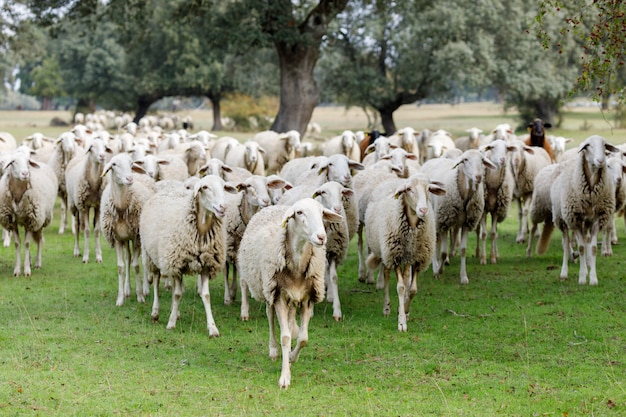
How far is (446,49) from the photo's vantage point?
38781 mm

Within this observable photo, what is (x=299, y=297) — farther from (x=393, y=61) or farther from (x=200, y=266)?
(x=393, y=61)

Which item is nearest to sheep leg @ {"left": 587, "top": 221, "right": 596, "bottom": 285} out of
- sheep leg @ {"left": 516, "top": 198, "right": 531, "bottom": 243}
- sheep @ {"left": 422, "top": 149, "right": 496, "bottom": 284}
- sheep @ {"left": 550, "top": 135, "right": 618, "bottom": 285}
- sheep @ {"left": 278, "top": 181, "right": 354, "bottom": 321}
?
sheep @ {"left": 550, "top": 135, "right": 618, "bottom": 285}

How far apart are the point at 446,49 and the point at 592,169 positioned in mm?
28108

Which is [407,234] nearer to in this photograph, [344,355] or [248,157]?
[344,355]

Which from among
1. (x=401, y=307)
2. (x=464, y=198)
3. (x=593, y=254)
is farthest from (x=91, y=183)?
(x=593, y=254)

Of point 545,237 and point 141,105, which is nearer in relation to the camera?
point 545,237

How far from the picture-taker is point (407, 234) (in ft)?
32.0

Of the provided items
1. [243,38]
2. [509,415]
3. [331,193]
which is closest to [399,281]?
[331,193]

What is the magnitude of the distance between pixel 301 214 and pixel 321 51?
34.7 metres

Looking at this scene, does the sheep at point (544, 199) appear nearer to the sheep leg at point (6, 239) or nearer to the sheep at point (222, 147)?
the sheep at point (222, 147)

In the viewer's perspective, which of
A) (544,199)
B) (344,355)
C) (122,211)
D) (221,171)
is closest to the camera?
(344,355)

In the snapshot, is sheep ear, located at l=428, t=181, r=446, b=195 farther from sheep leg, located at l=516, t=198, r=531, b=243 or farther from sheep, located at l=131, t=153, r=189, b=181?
sheep leg, located at l=516, t=198, r=531, b=243

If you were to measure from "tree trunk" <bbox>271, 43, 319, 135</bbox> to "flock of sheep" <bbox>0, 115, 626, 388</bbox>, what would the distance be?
13650 mm

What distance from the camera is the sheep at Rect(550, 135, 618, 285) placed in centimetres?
1155
